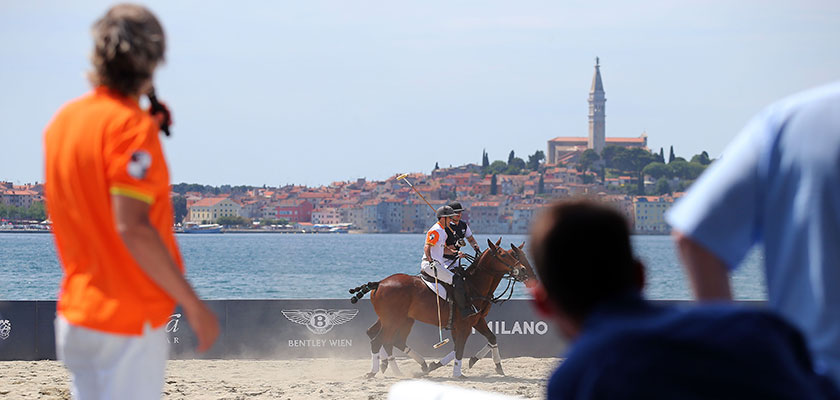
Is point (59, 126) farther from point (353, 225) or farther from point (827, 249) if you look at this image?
point (353, 225)

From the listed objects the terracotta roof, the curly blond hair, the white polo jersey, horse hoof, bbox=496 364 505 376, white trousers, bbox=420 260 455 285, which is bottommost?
horse hoof, bbox=496 364 505 376

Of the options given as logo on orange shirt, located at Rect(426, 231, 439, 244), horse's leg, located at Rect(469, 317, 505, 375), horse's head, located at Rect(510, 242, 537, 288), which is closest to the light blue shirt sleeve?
logo on orange shirt, located at Rect(426, 231, 439, 244)

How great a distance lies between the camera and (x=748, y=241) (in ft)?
6.69

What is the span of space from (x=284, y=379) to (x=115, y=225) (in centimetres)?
1014

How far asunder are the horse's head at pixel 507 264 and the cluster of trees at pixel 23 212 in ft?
430

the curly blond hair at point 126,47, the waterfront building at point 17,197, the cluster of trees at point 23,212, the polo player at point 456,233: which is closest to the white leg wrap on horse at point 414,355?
the polo player at point 456,233

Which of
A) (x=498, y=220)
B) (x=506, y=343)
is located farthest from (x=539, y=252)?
(x=498, y=220)

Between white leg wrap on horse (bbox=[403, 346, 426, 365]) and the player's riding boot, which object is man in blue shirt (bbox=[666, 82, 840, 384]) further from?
white leg wrap on horse (bbox=[403, 346, 426, 365])

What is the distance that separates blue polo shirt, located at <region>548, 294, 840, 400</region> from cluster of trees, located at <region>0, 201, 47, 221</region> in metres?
142

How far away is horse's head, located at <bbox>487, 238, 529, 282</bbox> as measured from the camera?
42.5ft

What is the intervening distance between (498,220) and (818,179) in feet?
585

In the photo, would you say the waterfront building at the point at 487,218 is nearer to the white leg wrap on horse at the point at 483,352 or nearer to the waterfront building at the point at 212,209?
the waterfront building at the point at 212,209

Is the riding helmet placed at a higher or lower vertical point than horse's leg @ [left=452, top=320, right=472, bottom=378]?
higher

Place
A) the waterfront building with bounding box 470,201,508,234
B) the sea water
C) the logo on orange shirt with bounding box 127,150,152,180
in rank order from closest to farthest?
the logo on orange shirt with bounding box 127,150,152,180
the sea water
the waterfront building with bounding box 470,201,508,234
